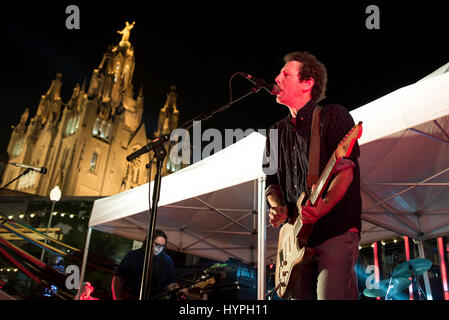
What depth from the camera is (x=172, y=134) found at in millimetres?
3201

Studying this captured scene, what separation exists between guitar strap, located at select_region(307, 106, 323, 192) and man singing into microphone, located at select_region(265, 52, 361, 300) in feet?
0.07

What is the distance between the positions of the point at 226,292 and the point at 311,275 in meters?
4.18

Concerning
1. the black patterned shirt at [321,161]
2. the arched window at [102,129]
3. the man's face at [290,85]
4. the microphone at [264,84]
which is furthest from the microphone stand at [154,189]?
the arched window at [102,129]

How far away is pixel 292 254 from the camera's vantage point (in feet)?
6.14

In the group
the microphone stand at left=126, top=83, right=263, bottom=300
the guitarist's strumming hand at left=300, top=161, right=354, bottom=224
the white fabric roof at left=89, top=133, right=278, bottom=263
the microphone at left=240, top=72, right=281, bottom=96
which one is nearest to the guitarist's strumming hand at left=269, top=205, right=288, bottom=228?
the guitarist's strumming hand at left=300, top=161, right=354, bottom=224

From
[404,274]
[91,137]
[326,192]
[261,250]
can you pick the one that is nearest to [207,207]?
[261,250]

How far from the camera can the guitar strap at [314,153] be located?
1895 millimetres

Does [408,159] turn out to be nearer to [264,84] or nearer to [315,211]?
[264,84]

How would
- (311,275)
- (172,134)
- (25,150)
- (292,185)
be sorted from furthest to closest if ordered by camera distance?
(25,150)
(172,134)
(292,185)
(311,275)

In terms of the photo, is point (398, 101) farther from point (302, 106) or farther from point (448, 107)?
point (302, 106)

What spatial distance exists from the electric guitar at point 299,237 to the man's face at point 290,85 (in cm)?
66

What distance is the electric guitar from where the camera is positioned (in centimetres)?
168

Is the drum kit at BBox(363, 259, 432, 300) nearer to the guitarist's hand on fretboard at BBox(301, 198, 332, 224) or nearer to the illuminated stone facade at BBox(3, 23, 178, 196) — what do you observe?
the guitarist's hand on fretboard at BBox(301, 198, 332, 224)
